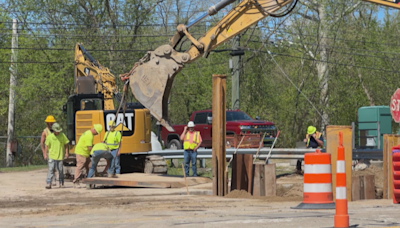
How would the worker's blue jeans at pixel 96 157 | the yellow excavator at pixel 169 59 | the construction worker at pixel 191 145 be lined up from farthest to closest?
the construction worker at pixel 191 145 → the worker's blue jeans at pixel 96 157 → the yellow excavator at pixel 169 59

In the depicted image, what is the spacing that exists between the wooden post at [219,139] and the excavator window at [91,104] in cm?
803

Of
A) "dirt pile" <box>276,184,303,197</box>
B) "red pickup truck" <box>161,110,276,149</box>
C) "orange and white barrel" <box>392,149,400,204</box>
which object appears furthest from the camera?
"red pickup truck" <box>161,110,276,149</box>

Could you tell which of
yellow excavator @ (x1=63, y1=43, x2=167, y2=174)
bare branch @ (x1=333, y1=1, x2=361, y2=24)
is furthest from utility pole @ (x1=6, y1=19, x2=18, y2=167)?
bare branch @ (x1=333, y1=1, x2=361, y2=24)

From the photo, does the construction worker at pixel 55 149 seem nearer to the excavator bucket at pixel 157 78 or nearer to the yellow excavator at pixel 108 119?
the yellow excavator at pixel 108 119

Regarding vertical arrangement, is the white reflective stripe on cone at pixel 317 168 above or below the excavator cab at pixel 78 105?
below

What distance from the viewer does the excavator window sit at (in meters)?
22.4

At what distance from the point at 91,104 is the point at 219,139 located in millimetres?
8458

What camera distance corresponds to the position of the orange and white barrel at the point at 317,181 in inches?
391

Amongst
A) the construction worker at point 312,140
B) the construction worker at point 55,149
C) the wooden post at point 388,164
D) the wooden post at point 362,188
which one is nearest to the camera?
the wooden post at point 362,188

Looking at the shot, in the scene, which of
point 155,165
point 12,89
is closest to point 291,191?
point 155,165

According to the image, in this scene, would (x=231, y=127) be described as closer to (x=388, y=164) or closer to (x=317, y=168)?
(x=388, y=164)

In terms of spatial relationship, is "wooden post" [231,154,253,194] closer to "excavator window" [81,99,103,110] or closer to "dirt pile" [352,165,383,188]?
"dirt pile" [352,165,383,188]

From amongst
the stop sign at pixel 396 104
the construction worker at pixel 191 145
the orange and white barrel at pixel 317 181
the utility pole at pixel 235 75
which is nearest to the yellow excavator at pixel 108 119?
the construction worker at pixel 191 145

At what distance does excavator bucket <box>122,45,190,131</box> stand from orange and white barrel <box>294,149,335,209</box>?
684 cm
